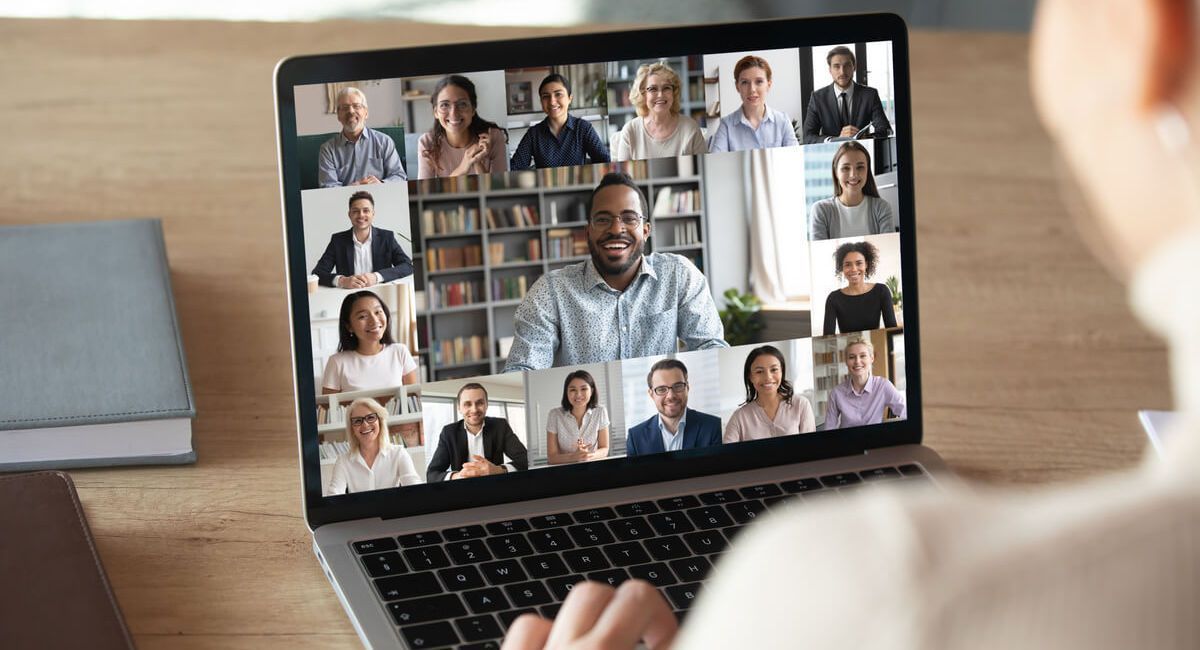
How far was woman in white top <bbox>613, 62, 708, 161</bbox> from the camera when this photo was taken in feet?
2.55

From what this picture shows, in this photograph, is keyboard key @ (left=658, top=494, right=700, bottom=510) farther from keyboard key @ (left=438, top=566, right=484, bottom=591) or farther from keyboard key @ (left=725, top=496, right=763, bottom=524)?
keyboard key @ (left=438, top=566, right=484, bottom=591)

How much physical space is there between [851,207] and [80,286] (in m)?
0.61

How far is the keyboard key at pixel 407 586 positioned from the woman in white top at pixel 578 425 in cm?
13

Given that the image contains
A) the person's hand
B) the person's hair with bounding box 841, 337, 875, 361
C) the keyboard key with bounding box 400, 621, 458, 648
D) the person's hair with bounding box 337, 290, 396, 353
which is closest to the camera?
the person's hand

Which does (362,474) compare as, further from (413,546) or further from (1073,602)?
(1073,602)

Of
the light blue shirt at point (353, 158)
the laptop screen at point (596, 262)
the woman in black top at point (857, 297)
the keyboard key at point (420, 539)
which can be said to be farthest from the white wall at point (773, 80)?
the keyboard key at point (420, 539)

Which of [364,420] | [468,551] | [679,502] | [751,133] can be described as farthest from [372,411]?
[751,133]

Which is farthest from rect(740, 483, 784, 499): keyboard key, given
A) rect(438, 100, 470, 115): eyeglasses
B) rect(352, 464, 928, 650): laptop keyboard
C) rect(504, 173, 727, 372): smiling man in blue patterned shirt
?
rect(438, 100, 470, 115): eyeglasses

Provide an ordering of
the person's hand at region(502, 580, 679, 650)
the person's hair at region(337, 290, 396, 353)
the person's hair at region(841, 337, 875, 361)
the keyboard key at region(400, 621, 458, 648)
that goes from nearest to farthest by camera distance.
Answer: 1. the person's hand at region(502, 580, 679, 650)
2. the keyboard key at region(400, 621, 458, 648)
3. the person's hair at region(337, 290, 396, 353)
4. the person's hair at region(841, 337, 875, 361)

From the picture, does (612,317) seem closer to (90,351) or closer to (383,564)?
(383,564)

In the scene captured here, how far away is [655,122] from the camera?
780 millimetres

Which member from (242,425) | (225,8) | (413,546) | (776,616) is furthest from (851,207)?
(225,8)

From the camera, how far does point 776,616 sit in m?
0.25

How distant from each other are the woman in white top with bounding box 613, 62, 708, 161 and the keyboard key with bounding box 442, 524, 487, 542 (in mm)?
254
